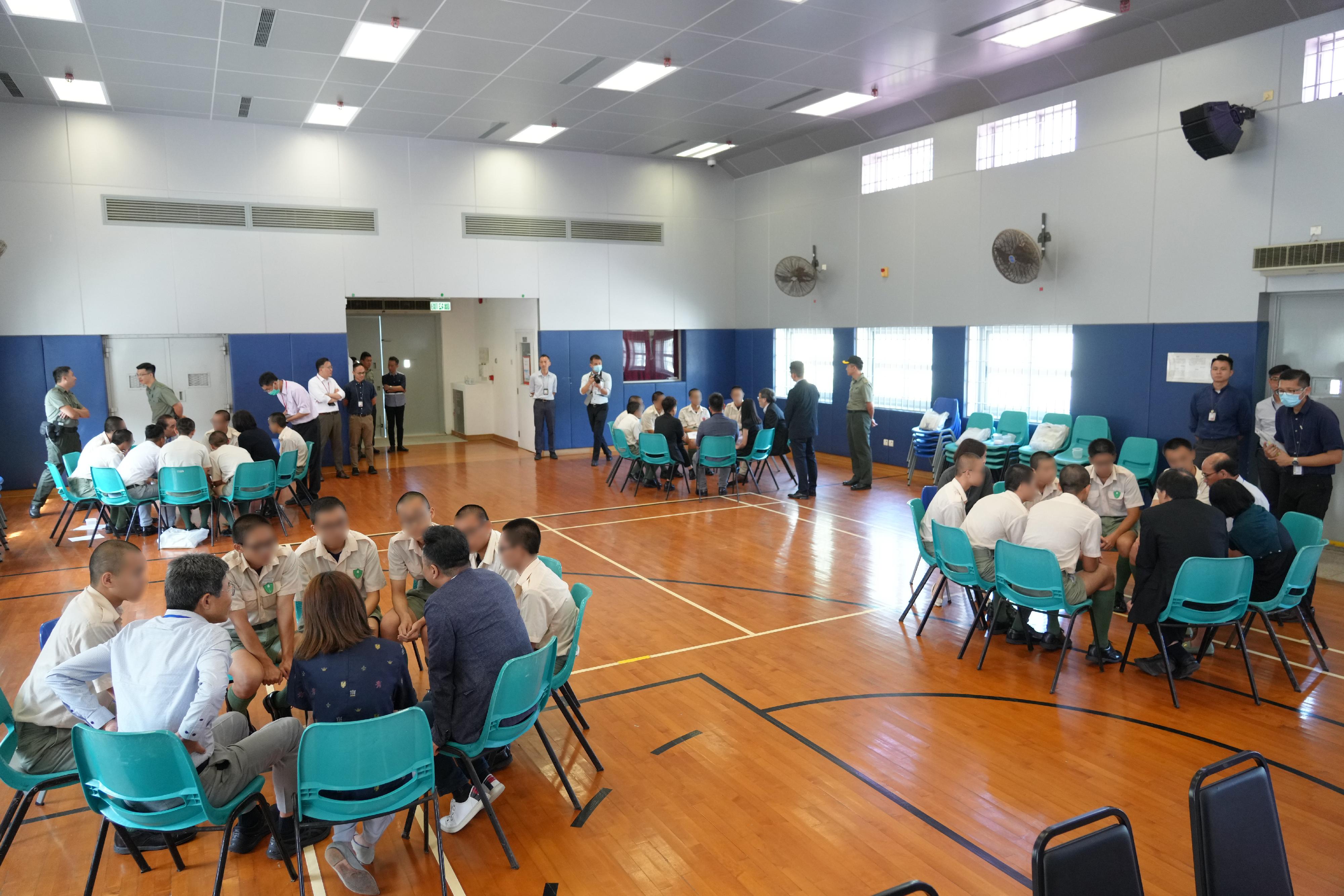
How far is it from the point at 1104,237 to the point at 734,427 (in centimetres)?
472

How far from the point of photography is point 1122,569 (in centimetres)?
579

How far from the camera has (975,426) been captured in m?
11.1

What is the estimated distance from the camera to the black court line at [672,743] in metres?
4.31

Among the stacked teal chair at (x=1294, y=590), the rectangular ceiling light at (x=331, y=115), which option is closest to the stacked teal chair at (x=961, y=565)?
the stacked teal chair at (x=1294, y=590)

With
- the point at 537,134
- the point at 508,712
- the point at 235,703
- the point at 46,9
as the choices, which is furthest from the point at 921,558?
the point at 537,134

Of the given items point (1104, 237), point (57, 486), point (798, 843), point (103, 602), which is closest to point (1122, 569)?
point (798, 843)

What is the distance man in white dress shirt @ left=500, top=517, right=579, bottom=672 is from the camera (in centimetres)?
398

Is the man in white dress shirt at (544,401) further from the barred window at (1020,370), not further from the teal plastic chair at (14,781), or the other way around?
the teal plastic chair at (14,781)

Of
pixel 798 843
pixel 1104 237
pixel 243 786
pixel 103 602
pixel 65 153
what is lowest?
pixel 798 843

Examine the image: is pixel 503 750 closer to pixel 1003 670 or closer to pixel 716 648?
pixel 716 648

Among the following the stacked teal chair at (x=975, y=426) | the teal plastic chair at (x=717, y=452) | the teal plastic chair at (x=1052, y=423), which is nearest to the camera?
the teal plastic chair at (x=1052, y=423)

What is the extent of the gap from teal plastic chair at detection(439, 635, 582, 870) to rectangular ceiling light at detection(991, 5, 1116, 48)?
795cm

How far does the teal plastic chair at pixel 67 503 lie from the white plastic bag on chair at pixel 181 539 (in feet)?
2.32

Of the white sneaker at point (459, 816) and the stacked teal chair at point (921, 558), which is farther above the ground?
the stacked teal chair at point (921, 558)
